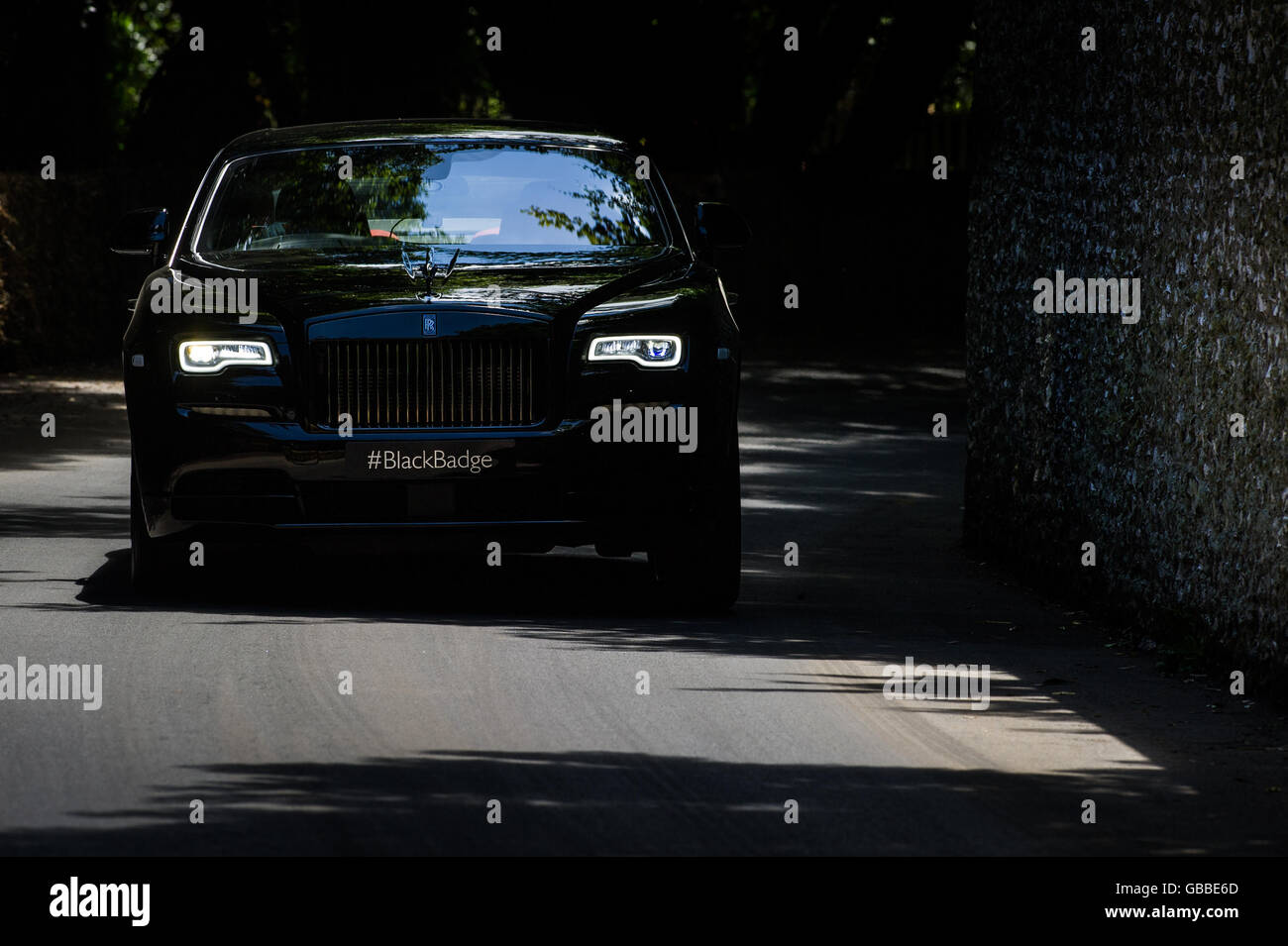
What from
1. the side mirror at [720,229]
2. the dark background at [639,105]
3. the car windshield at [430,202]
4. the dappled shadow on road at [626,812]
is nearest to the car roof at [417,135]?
the car windshield at [430,202]

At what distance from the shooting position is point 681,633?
9.29 meters

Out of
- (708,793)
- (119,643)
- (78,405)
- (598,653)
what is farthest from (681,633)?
(78,405)

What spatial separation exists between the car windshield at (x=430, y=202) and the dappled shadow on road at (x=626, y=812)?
12.4 feet

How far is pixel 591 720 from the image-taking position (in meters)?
7.50

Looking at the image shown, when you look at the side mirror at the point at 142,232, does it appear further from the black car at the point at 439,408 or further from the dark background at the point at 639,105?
the dark background at the point at 639,105

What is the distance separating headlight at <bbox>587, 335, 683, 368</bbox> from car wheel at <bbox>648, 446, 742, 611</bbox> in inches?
20.8

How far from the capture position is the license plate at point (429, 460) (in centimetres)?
912

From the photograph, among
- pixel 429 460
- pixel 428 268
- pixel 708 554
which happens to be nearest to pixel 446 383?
pixel 429 460

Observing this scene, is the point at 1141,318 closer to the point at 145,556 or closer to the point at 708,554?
the point at 708,554

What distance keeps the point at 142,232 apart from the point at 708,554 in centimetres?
320

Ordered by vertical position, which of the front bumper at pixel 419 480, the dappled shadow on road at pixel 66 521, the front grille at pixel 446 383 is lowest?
the dappled shadow on road at pixel 66 521

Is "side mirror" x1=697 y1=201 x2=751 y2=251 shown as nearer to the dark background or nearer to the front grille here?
the front grille

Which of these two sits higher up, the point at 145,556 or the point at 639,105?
the point at 639,105

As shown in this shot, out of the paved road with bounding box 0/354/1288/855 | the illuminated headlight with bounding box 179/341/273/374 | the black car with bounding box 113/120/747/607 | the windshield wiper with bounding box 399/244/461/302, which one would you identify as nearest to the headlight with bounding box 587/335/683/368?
the black car with bounding box 113/120/747/607
